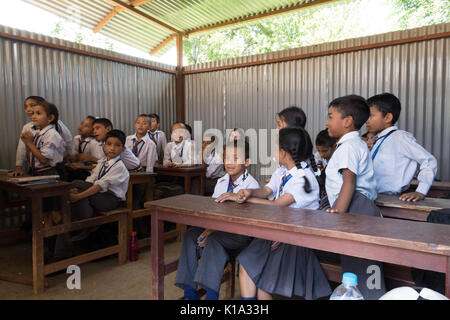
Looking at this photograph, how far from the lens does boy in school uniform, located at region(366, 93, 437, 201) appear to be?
2.47 meters

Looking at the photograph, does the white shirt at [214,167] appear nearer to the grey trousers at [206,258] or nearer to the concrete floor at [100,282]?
the concrete floor at [100,282]

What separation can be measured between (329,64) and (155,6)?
3.24m

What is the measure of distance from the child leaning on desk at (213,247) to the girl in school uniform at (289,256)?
6.5 inches

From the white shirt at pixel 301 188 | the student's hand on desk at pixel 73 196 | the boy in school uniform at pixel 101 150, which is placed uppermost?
the boy in school uniform at pixel 101 150

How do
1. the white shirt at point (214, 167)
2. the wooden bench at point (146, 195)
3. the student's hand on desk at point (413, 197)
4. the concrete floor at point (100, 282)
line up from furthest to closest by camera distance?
the white shirt at point (214, 167) → the wooden bench at point (146, 195) → the concrete floor at point (100, 282) → the student's hand on desk at point (413, 197)

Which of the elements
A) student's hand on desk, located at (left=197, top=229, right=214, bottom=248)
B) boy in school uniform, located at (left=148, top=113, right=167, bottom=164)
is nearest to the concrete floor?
student's hand on desk, located at (left=197, top=229, right=214, bottom=248)

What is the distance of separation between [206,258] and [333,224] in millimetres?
894

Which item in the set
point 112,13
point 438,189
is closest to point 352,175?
point 438,189

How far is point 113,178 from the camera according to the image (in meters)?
3.34

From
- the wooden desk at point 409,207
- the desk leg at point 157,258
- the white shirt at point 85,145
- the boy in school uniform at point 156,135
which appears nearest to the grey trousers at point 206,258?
the desk leg at point 157,258

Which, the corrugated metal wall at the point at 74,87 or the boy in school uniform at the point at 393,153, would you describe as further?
the corrugated metal wall at the point at 74,87

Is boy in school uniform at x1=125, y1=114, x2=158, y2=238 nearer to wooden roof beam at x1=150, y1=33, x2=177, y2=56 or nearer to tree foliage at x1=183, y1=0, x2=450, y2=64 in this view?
wooden roof beam at x1=150, y1=33, x2=177, y2=56

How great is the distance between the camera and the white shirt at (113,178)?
3.34 m
